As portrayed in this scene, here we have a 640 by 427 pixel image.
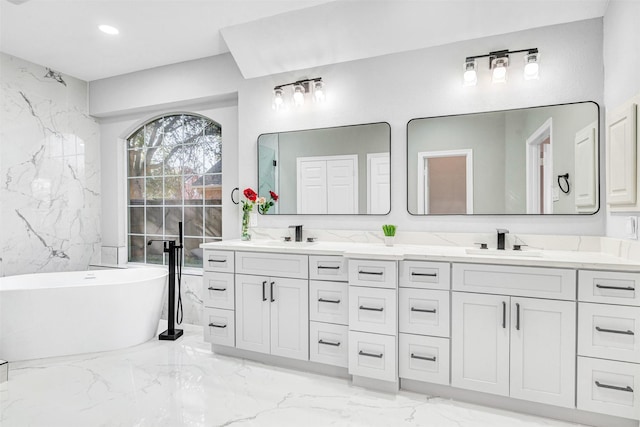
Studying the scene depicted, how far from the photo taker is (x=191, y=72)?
3594mm

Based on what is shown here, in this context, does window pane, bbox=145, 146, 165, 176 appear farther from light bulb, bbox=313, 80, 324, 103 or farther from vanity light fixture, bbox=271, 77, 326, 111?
light bulb, bbox=313, 80, 324, 103

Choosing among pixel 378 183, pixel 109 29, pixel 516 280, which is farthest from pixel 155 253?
pixel 516 280

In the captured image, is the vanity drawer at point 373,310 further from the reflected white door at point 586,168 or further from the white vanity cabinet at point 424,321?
the reflected white door at point 586,168

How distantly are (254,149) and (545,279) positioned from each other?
2.51 meters

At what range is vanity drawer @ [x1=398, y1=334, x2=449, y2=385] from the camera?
2205mm

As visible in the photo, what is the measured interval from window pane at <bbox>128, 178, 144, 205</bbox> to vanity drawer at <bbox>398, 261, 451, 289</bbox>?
341 cm

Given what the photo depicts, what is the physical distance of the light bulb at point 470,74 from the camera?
2.53m

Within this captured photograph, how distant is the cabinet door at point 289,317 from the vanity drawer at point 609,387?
5.43 feet

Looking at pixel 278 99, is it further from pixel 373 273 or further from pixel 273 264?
pixel 373 273

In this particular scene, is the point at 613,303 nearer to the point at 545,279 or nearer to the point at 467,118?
the point at 545,279

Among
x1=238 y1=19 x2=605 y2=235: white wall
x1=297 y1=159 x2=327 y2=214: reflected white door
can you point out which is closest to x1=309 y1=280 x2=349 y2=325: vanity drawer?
x1=238 y1=19 x2=605 y2=235: white wall

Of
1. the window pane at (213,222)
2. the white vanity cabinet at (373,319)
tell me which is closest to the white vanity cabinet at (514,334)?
the white vanity cabinet at (373,319)

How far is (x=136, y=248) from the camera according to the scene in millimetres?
4348

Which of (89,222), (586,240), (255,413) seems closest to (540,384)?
(586,240)
